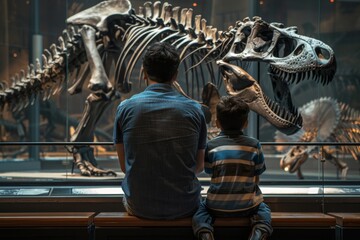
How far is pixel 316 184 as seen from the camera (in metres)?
4.84

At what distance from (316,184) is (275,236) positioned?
8.14 ft

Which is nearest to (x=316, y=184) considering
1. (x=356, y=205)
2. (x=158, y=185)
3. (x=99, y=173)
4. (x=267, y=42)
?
(x=356, y=205)

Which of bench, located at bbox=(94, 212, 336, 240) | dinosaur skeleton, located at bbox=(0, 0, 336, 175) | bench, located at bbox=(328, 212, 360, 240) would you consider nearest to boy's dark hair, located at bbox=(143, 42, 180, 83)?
bench, located at bbox=(94, 212, 336, 240)

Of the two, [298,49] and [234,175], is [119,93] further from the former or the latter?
[234,175]

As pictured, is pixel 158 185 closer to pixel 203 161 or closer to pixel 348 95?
pixel 203 161

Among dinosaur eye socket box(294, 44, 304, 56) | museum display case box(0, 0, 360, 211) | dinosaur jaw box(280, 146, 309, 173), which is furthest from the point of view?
dinosaur jaw box(280, 146, 309, 173)

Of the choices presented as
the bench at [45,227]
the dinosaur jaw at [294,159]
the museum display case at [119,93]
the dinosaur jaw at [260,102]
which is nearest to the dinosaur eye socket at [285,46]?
the dinosaur jaw at [260,102]

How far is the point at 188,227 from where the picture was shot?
240 centimetres

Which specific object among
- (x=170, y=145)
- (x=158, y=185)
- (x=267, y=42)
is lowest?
(x=158, y=185)

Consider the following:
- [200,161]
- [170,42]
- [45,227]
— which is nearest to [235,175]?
[200,161]

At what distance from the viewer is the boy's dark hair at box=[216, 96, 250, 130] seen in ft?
8.04

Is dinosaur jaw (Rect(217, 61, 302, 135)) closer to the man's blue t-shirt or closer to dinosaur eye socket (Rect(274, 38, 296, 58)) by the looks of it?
dinosaur eye socket (Rect(274, 38, 296, 58))

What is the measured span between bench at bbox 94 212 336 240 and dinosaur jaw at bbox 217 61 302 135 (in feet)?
7.09

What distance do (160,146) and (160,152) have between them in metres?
0.03
